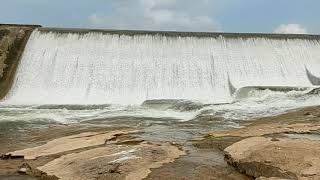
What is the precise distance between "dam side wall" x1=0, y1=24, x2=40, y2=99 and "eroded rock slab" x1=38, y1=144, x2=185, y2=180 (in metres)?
18.4

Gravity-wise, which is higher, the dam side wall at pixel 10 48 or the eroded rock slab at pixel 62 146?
the dam side wall at pixel 10 48

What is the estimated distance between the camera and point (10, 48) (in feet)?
89.6

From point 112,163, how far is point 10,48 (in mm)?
22818

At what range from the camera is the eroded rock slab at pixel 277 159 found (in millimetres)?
5223

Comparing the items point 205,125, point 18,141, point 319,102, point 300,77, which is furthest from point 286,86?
point 18,141

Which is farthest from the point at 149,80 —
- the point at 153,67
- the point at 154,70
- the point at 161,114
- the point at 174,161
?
the point at 174,161

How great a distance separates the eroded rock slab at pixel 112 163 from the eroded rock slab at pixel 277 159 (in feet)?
3.07

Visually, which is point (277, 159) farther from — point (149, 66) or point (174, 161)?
point (149, 66)

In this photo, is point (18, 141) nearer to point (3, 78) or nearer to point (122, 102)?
point (122, 102)

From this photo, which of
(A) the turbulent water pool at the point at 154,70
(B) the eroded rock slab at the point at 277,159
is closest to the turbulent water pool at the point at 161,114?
(A) the turbulent water pool at the point at 154,70

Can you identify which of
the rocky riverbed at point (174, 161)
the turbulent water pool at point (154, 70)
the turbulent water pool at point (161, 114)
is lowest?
the rocky riverbed at point (174, 161)

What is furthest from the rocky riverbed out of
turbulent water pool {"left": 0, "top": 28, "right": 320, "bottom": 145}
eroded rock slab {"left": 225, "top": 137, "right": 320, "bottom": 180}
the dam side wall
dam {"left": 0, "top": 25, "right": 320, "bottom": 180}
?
the dam side wall

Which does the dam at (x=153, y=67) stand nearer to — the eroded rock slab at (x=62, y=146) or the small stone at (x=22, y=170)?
the eroded rock slab at (x=62, y=146)

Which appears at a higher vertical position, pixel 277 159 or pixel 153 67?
pixel 153 67
